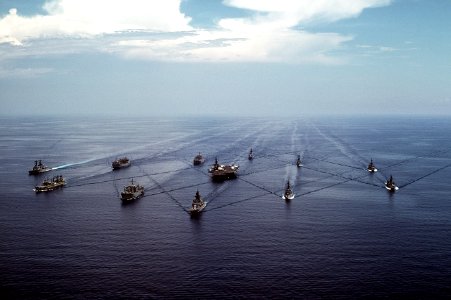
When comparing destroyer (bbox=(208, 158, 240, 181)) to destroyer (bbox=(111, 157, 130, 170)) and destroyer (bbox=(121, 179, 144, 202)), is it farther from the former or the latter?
destroyer (bbox=(111, 157, 130, 170))

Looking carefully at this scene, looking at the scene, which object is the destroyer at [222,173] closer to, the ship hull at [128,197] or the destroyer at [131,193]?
the destroyer at [131,193]

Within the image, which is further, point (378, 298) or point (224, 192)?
point (224, 192)

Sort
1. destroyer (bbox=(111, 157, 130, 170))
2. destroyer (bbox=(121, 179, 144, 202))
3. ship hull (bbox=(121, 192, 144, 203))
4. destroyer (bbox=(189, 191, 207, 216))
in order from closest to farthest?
destroyer (bbox=(189, 191, 207, 216)) < ship hull (bbox=(121, 192, 144, 203)) < destroyer (bbox=(121, 179, 144, 202)) < destroyer (bbox=(111, 157, 130, 170))

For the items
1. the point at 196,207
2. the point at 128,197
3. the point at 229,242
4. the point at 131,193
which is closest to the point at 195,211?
the point at 196,207

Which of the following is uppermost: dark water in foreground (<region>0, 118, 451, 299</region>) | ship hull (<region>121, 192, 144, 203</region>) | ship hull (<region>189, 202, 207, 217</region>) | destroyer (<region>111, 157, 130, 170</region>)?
destroyer (<region>111, 157, 130, 170</region>)

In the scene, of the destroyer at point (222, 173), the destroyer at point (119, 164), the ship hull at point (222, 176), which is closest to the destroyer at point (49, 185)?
the destroyer at point (119, 164)

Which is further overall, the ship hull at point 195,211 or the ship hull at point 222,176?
the ship hull at point 222,176

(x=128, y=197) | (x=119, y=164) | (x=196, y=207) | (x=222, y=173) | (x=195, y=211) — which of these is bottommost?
(x=195, y=211)

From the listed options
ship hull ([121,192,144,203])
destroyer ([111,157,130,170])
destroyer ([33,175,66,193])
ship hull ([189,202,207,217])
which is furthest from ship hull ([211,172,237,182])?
destroyer ([33,175,66,193])

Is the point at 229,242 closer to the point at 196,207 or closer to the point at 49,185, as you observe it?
the point at 196,207

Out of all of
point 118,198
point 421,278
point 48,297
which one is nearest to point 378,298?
point 421,278

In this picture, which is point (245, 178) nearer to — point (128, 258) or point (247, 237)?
point (247, 237)
